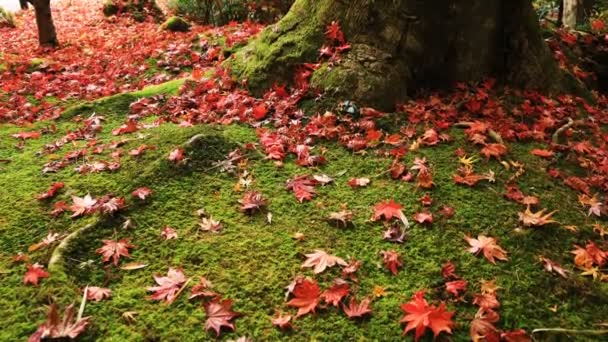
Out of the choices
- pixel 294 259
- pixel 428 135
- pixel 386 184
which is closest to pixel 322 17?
pixel 428 135

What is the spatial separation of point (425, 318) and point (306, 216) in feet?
3.87

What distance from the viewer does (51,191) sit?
138 inches

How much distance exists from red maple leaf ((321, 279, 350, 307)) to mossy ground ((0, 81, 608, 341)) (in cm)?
6

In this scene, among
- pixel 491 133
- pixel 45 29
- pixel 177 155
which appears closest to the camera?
pixel 177 155

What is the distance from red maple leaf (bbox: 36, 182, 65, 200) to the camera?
3.46 m

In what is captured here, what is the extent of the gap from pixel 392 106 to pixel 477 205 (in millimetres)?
1609

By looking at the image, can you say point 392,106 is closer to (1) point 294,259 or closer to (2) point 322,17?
(2) point 322,17

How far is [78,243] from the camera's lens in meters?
2.94

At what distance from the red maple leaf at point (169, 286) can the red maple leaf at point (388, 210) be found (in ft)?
4.49

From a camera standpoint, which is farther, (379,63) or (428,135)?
(379,63)

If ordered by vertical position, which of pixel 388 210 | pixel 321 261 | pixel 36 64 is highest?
pixel 36 64

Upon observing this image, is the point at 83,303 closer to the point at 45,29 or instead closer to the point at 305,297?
the point at 305,297

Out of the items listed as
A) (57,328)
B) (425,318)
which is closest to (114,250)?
(57,328)

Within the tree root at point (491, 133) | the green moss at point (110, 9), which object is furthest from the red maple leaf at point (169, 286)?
the green moss at point (110, 9)
